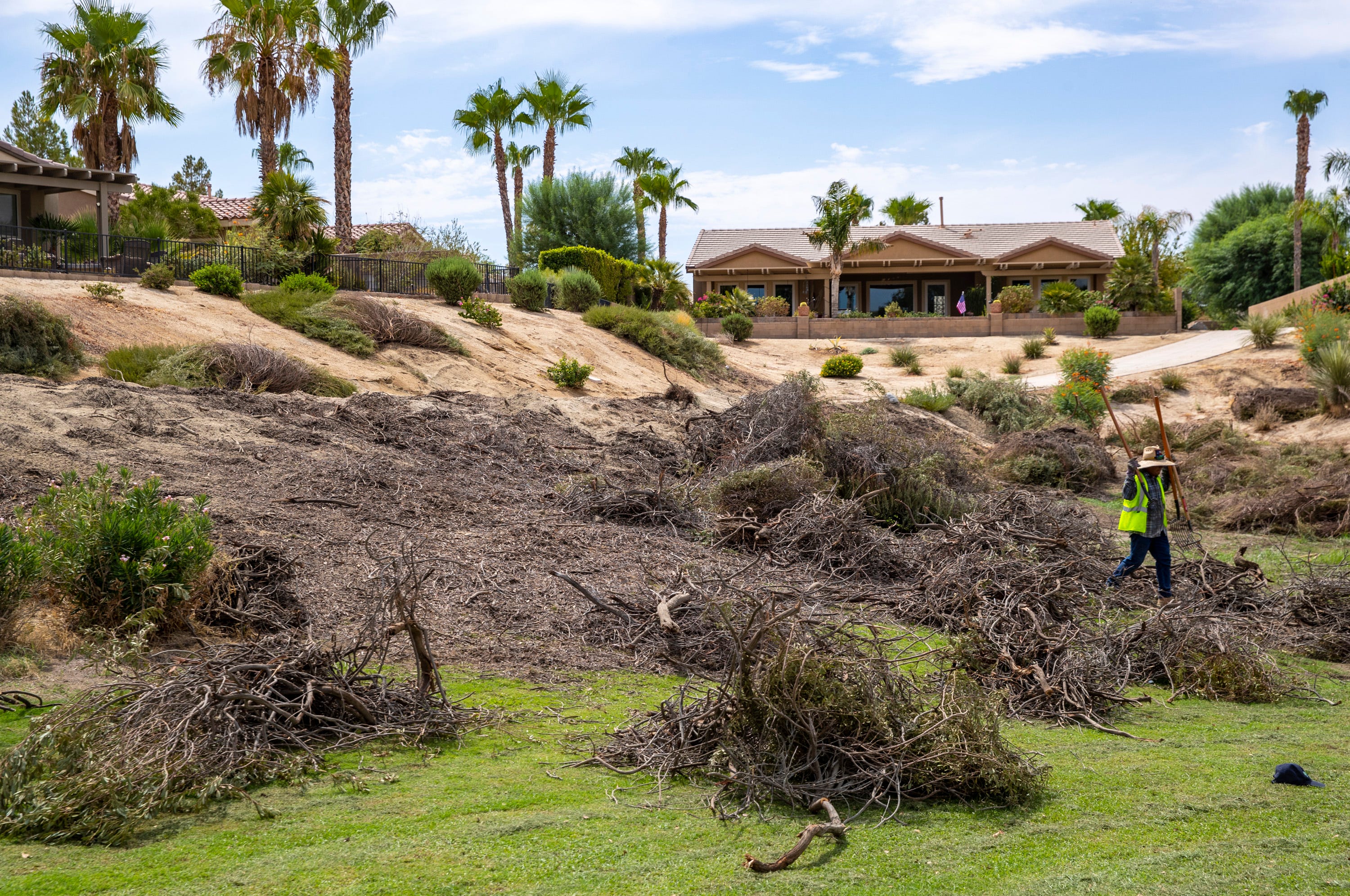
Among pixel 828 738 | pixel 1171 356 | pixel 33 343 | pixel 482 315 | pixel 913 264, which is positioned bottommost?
pixel 828 738

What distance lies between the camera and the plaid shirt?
363 inches

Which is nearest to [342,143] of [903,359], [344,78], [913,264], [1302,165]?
[344,78]

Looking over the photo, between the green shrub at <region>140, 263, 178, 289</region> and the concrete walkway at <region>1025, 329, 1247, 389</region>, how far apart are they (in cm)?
Answer: 2074

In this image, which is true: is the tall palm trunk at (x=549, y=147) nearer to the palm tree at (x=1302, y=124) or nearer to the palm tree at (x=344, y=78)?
the palm tree at (x=344, y=78)

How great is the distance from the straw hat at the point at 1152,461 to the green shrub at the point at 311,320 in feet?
45.3

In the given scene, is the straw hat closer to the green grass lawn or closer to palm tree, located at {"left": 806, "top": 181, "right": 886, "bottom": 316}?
the green grass lawn

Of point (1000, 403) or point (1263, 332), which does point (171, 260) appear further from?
point (1263, 332)

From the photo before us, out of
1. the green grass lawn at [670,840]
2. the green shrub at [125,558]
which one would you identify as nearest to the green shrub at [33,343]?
the green shrub at [125,558]

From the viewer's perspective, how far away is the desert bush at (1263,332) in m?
29.4

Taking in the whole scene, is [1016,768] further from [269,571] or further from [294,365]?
[294,365]

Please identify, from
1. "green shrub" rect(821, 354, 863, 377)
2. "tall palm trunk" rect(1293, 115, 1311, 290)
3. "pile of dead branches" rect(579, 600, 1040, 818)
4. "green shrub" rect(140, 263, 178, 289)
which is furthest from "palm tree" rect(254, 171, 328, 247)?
"tall palm trunk" rect(1293, 115, 1311, 290)

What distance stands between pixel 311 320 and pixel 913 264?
105ft

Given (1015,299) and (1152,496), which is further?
(1015,299)

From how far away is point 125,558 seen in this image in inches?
259
